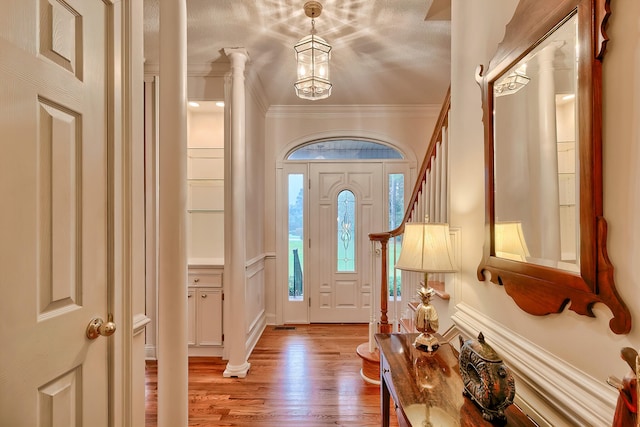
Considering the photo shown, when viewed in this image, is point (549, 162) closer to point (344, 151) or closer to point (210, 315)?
point (210, 315)

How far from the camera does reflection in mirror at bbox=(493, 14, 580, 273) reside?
0.90 metres

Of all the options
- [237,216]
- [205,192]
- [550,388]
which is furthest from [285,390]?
[205,192]

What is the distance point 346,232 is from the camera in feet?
13.3

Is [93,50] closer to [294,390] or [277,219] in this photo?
[294,390]

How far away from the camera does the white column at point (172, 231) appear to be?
1.60m

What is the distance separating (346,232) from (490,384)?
3.14 m

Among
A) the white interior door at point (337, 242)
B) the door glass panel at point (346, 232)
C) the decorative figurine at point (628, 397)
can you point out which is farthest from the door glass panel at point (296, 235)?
the decorative figurine at point (628, 397)

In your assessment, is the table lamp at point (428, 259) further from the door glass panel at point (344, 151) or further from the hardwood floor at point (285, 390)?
the door glass panel at point (344, 151)

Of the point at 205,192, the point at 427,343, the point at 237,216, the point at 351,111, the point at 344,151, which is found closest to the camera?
the point at 427,343

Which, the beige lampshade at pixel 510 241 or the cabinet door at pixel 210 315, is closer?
the beige lampshade at pixel 510 241

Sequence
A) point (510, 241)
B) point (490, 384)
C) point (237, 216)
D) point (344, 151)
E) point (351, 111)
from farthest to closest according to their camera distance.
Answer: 1. point (344, 151)
2. point (351, 111)
3. point (237, 216)
4. point (510, 241)
5. point (490, 384)

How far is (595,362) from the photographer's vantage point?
2.71 feet

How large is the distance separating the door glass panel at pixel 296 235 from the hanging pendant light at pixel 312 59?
1.86 metres

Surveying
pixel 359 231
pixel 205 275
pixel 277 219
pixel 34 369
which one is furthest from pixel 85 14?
pixel 359 231
